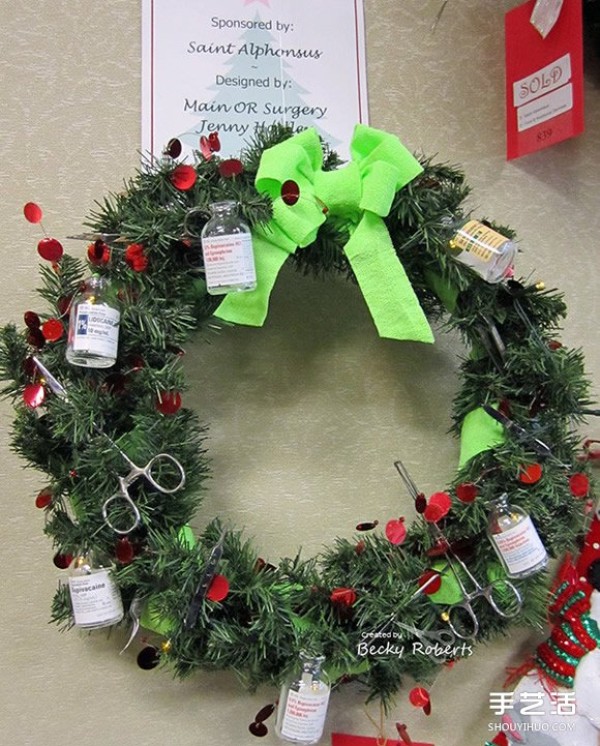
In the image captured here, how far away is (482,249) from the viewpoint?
0.85m

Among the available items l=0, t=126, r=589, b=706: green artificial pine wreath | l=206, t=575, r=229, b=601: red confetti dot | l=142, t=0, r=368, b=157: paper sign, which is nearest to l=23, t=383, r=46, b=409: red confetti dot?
l=0, t=126, r=589, b=706: green artificial pine wreath

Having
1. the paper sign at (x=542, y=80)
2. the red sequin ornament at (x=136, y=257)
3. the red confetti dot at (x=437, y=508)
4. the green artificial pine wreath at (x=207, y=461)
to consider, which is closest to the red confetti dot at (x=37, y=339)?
the green artificial pine wreath at (x=207, y=461)

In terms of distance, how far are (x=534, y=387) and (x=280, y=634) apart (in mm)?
391

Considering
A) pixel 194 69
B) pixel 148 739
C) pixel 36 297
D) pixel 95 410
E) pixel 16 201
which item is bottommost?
pixel 148 739

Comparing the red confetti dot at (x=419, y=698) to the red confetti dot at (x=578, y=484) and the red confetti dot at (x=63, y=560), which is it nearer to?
the red confetti dot at (x=578, y=484)

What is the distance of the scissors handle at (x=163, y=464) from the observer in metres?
0.80

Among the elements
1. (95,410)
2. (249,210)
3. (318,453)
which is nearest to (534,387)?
(318,453)

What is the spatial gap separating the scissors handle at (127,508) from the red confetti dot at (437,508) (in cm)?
31

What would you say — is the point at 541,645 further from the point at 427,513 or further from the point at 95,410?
the point at 95,410

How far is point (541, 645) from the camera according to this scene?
973 mm

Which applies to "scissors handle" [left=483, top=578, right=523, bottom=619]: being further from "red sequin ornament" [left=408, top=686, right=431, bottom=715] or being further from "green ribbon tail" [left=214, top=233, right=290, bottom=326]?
"green ribbon tail" [left=214, top=233, right=290, bottom=326]

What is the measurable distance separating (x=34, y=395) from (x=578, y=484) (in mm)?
594

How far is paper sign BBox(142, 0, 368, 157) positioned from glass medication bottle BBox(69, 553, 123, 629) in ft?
1.69

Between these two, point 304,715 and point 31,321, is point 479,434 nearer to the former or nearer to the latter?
point 304,715
